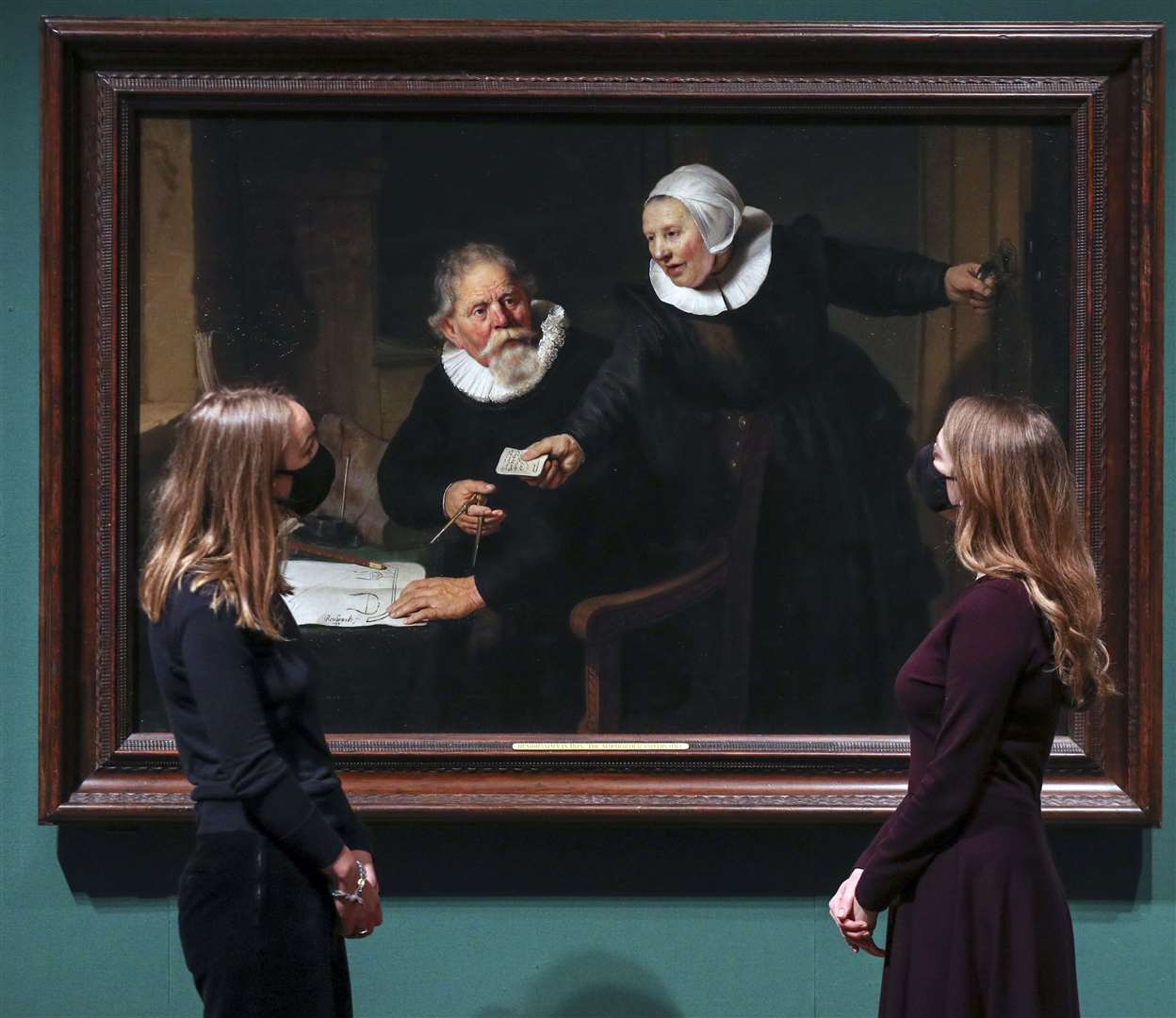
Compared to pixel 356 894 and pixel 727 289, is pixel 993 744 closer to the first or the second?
pixel 356 894

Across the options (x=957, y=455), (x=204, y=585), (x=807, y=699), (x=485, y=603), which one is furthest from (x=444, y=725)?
(x=957, y=455)

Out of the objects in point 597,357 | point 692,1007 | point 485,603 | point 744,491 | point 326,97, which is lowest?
point 692,1007

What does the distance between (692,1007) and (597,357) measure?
6.26 ft

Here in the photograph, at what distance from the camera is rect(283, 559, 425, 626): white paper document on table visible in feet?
11.4

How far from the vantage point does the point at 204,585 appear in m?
2.32

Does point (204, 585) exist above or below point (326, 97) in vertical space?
below

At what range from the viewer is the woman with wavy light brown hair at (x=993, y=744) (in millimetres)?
2312

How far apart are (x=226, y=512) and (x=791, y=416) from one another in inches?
68.4

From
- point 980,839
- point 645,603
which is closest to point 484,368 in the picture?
point 645,603

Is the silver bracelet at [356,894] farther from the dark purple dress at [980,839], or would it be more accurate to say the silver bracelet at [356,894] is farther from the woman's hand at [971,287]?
the woman's hand at [971,287]

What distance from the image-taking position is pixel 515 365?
350 cm

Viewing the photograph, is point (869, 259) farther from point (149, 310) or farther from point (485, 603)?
point (149, 310)

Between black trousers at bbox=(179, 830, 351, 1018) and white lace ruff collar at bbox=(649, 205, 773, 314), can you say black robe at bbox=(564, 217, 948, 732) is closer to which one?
white lace ruff collar at bbox=(649, 205, 773, 314)

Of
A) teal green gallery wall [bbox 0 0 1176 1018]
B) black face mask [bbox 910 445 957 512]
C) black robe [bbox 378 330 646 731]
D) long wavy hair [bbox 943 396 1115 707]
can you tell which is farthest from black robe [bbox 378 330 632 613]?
long wavy hair [bbox 943 396 1115 707]
